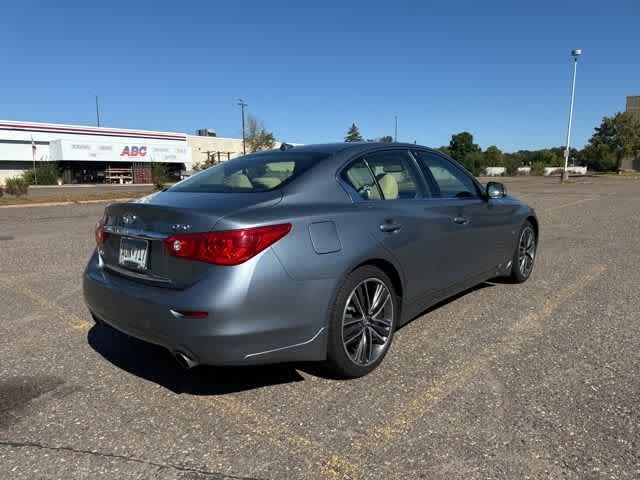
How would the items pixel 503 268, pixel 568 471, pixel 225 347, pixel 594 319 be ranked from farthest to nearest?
1. pixel 503 268
2. pixel 594 319
3. pixel 225 347
4. pixel 568 471

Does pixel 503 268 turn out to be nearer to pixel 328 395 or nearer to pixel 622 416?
pixel 622 416

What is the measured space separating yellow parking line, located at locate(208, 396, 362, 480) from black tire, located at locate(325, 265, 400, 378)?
21.6 inches

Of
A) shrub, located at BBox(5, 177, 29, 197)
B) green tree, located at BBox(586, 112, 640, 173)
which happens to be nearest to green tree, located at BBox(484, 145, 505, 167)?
green tree, located at BBox(586, 112, 640, 173)

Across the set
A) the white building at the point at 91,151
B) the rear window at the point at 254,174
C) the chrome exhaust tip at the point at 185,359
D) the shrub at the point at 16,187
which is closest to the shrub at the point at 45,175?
the white building at the point at 91,151

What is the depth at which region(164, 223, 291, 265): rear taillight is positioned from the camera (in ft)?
8.21

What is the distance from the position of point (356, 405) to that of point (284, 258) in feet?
3.14

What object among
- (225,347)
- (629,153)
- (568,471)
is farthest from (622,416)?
(629,153)

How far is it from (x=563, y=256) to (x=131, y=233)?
20.4 feet

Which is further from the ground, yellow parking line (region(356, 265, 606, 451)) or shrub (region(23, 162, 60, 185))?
shrub (region(23, 162, 60, 185))

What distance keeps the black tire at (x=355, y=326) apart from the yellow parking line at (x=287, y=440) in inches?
21.6

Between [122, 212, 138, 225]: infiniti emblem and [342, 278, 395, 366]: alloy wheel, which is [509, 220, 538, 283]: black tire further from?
[122, 212, 138, 225]: infiniti emblem

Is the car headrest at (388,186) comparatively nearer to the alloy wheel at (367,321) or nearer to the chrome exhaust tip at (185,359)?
the alloy wheel at (367,321)

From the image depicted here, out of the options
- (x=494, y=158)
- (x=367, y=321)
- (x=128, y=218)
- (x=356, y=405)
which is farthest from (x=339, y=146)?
(x=494, y=158)

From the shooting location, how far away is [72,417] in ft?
8.84
